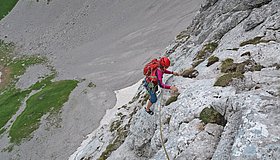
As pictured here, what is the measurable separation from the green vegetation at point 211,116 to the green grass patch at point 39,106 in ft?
140

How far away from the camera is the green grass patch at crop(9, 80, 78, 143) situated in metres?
53.6

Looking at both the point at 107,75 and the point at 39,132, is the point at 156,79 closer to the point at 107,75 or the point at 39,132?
the point at 39,132

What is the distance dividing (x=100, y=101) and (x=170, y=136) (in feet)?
129

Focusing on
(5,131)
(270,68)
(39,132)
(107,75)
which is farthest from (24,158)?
(270,68)

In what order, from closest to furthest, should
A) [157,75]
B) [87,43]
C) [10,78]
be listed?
[157,75] < [10,78] < [87,43]

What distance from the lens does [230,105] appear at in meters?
14.5

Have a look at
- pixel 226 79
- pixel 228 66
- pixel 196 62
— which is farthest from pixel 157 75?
pixel 196 62

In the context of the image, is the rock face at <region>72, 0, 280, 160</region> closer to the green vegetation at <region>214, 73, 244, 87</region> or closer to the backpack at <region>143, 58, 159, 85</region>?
the green vegetation at <region>214, 73, 244, 87</region>

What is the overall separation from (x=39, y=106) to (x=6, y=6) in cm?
6887

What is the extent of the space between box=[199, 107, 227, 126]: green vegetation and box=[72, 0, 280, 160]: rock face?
0.22 m

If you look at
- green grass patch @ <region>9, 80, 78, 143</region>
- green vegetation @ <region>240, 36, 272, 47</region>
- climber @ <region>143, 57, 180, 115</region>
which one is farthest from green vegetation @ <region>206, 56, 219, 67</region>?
green grass patch @ <region>9, 80, 78, 143</region>

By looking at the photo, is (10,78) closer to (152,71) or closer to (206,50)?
(206,50)

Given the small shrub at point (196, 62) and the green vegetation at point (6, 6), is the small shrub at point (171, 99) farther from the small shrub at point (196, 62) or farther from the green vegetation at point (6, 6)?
the green vegetation at point (6, 6)

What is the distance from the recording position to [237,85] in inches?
666
